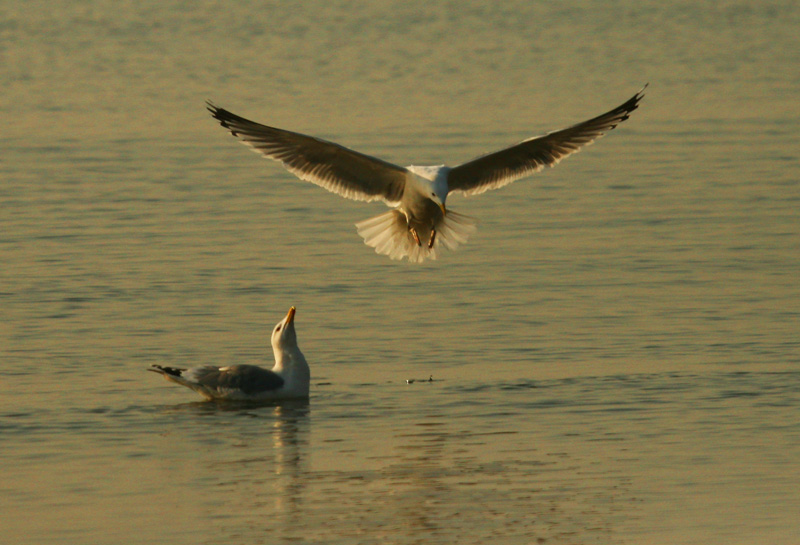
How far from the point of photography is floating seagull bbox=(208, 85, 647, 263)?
524 inches

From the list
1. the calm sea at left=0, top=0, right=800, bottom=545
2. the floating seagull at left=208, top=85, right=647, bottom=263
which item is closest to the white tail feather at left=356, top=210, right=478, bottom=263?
the floating seagull at left=208, top=85, right=647, bottom=263

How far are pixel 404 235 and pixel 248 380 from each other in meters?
3.11

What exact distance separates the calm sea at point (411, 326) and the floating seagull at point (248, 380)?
0.47 feet

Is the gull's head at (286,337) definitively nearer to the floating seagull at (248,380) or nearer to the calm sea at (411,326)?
the floating seagull at (248,380)

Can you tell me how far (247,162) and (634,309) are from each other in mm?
9341

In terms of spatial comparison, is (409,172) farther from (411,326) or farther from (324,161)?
(411,326)

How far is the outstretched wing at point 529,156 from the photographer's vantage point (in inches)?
527

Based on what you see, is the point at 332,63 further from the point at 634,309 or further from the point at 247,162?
the point at 634,309

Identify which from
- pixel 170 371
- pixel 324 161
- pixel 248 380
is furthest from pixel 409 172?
pixel 170 371

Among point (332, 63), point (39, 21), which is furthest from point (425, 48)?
point (39, 21)

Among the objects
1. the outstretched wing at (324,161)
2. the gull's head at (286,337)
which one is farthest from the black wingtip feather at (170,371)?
the outstretched wing at (324,161)

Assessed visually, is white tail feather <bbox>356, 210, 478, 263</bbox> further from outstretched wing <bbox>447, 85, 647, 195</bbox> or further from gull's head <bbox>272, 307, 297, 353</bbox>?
gull's head <bbox>272, 307, 297, 353</bbox>

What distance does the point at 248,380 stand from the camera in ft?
36.9

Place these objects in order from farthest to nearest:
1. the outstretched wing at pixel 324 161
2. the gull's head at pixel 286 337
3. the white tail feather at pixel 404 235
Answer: the white tail feather at pixel 404 235
the outstretched wing at pixel 324 161
the gull's head at pixel 286 337
